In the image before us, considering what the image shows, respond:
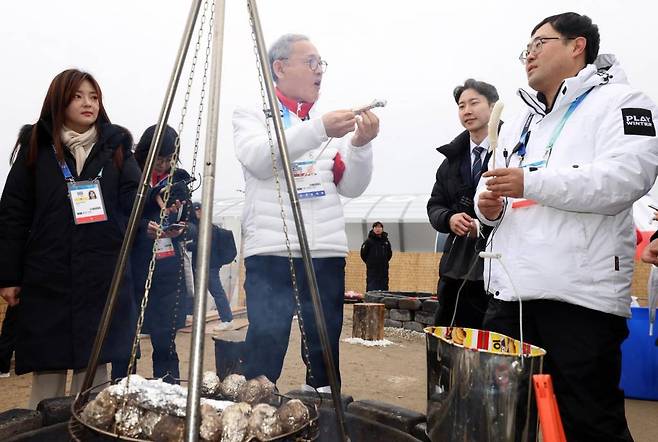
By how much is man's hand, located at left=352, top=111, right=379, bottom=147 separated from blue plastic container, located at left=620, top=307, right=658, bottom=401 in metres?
2.65

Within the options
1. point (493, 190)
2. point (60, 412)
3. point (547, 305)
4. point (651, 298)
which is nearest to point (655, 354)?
point (651, 298)

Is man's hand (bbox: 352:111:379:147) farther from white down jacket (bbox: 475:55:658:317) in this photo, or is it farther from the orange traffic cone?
the orange traffic cone

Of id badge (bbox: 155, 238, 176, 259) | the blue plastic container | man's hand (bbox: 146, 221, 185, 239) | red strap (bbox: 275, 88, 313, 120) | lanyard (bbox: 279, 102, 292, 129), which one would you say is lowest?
the blue plastic container

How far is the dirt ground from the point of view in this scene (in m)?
3.40

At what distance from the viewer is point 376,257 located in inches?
350

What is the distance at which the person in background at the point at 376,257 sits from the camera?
8891mm

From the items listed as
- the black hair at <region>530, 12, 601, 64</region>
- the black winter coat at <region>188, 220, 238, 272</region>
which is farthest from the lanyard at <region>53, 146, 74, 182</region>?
the black hair at <region>530, 12, 601, 64</region>

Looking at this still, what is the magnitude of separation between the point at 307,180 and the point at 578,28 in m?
1.29

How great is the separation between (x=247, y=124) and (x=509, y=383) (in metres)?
1.65

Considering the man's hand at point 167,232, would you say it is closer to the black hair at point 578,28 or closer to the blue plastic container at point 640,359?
the black hair at point 578,28

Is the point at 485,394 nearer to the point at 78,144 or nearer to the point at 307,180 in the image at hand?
the point at 307,180

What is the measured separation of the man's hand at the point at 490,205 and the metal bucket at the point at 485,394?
1.99ft

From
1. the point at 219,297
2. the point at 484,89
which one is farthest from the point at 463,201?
the point at 219,297

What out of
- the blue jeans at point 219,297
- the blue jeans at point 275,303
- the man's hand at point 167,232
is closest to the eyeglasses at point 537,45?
the blue jeans at point 275,303
